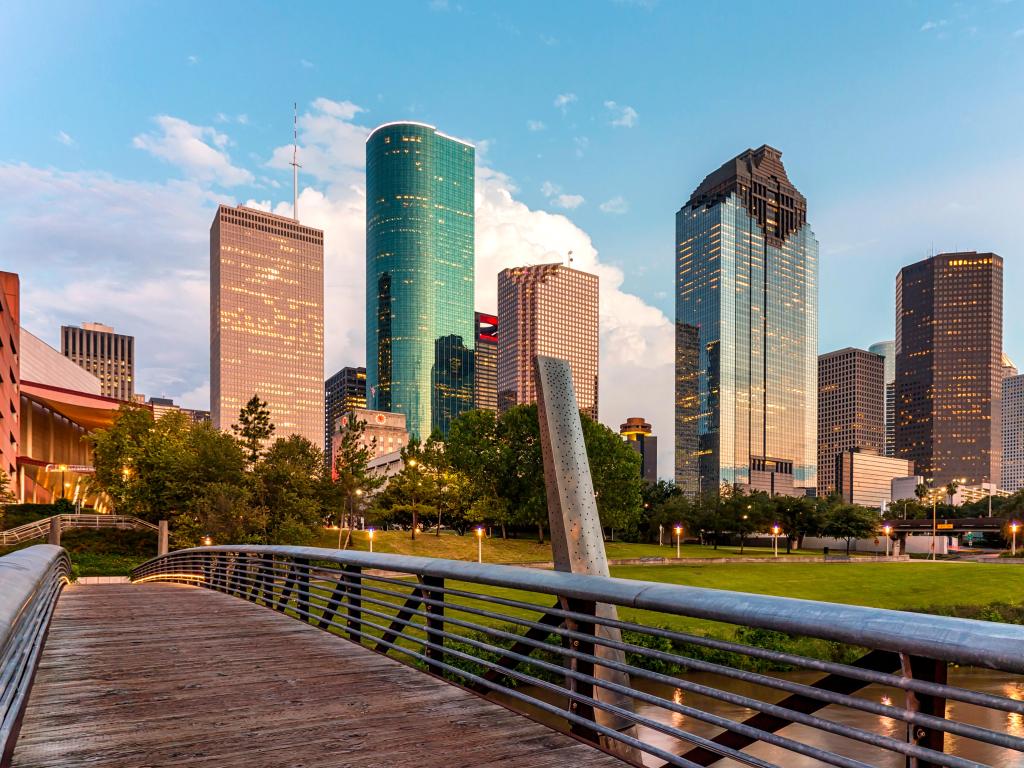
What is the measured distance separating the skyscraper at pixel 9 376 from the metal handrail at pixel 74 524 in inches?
456

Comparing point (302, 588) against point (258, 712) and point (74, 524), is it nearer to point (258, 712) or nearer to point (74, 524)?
point (258, 712)

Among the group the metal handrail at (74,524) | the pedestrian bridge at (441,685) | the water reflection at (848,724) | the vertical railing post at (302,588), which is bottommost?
the water reflection at (848,724)

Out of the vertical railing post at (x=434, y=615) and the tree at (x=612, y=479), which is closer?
the vertical railing post at (x=434, y=615)

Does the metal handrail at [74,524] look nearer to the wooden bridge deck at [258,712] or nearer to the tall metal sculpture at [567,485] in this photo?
the wooden bridge deck at [258,712]

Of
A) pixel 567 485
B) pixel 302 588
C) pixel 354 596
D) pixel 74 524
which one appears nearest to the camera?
pixel 354 596

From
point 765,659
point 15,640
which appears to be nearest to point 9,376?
point 15,640

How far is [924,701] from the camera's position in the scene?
9.61 ft

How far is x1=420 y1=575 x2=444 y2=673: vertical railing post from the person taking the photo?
6778 millimetres

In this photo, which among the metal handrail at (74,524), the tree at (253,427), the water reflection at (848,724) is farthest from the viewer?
the tree at (253,427)

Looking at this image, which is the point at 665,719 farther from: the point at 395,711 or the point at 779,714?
the point at 779,714

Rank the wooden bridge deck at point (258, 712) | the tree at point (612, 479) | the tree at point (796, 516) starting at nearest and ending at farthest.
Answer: the wooden bridge deck at point (258, 712), the tree at point (612, 479), the tree at point (796, 516)

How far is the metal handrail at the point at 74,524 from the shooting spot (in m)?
49.2

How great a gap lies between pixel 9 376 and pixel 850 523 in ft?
300

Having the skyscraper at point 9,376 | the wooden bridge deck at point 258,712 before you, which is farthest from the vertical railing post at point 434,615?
the skyscraper at point 9,376
